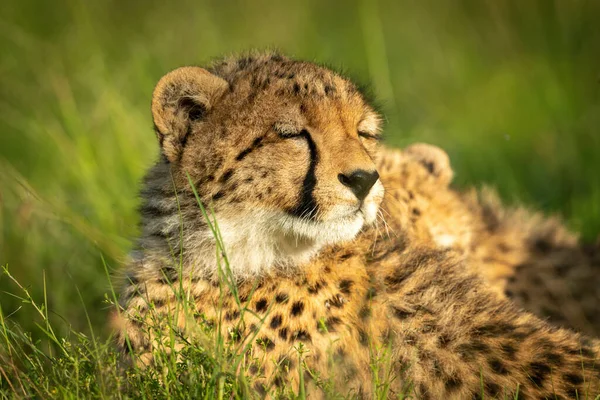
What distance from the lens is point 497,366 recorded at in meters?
2.75

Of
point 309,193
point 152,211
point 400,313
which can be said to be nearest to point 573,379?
point 400,313

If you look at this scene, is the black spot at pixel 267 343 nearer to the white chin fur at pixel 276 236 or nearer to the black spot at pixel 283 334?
the black spot at pixel 283 334

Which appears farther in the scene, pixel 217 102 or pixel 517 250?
pixel 517 250

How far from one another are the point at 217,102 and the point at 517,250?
203cm

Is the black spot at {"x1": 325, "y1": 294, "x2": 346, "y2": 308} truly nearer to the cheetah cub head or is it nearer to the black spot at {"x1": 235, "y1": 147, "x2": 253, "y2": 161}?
the cheetah cub head

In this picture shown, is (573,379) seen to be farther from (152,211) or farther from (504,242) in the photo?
(152,211)

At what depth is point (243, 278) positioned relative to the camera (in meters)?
2.91

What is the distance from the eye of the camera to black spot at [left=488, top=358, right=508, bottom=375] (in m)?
2.74

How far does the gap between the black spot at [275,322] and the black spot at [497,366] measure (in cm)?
75

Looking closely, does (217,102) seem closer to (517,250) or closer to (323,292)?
(323,292)

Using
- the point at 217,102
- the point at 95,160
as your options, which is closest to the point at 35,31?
the point at 95,160

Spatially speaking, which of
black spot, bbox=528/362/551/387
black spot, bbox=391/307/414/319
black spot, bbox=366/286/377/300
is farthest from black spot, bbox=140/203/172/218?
black spot, bbox=528/362/551/387

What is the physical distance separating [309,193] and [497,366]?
89 centimetres

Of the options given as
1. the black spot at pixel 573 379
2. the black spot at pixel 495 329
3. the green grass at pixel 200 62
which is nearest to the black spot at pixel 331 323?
the black spot at pixel 495 329
